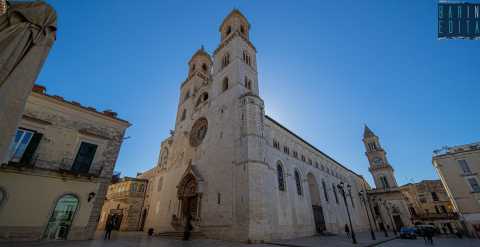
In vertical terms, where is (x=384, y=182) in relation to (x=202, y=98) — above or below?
below

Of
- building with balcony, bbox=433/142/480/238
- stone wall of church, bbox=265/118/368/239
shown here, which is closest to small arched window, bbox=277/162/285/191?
stone wall of church, bbox=265/118/368/239

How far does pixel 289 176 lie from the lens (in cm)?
2078

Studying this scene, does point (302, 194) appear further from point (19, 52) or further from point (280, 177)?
point (19, 52)

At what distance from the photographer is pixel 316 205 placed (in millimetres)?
23375

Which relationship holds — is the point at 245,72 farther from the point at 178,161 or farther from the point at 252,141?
the point at 178,161

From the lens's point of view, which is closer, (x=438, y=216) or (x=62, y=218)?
(x=62, y=218)

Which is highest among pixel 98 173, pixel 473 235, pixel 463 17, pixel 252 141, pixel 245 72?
pixel 245 72

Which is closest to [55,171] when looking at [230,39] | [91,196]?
[91,196]

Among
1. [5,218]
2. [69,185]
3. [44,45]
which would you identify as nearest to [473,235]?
[44,45]

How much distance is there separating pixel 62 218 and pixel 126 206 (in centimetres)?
1776

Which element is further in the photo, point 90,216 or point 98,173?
point 98,173

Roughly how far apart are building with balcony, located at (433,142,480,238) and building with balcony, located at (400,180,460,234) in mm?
12018

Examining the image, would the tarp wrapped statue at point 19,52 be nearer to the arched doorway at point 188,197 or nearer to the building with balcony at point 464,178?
the arched doorway at point 188,197

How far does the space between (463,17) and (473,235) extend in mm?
27177
